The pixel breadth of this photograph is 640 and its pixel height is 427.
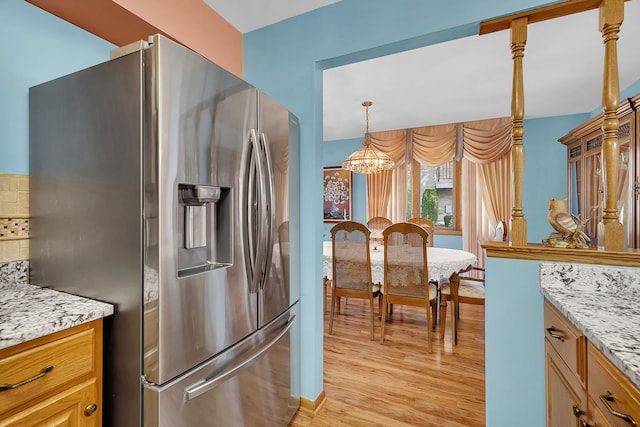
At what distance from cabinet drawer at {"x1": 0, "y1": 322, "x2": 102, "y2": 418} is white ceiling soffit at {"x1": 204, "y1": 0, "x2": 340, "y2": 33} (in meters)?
1.88

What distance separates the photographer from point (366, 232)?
2828 millimetres

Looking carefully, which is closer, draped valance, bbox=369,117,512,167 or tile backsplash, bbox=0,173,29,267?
tile backsplash, bbox=0,173,29,267

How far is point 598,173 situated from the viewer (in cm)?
313

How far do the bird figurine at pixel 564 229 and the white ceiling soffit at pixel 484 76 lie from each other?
161 cm

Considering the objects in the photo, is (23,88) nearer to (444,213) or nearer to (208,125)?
(208,125)

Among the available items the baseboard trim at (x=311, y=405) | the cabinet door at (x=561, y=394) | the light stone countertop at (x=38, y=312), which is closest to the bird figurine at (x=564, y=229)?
the cabinet door at (x=561, y=394)

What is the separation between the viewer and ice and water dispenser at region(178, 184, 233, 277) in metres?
1.12

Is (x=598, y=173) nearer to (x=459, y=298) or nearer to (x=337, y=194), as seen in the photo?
(x=459, y=298)

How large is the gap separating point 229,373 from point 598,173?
394cm

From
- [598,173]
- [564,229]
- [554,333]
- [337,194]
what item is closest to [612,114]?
[564,229]

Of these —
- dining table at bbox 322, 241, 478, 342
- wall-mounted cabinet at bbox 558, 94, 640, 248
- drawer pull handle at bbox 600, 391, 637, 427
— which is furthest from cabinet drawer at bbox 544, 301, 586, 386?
dining table at bbox 322, 241, 478, 342

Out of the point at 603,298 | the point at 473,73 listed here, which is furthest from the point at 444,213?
the point at 603,298

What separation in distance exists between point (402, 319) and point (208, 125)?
123 inches

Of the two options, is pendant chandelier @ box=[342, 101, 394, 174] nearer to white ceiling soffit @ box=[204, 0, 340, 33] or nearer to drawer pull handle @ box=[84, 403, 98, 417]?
white ceiling soffit @ box=[204, 0, 340, 33]
